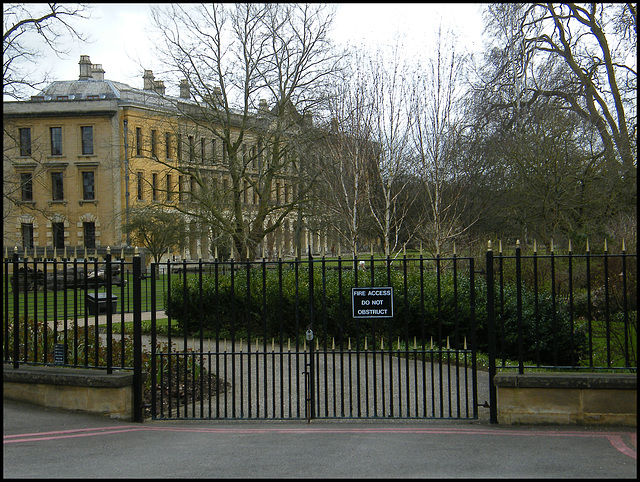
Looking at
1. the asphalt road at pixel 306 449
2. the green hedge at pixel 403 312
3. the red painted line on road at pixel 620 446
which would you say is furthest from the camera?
the green hedge at pixel 403 312

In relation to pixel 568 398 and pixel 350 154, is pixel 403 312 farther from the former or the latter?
pixel 350 154

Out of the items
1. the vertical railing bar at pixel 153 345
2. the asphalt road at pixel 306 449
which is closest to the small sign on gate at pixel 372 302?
the asphalt road at pixel 306 449

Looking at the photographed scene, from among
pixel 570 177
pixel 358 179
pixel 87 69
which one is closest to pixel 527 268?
pixel 570 177

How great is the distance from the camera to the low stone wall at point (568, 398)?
715cm

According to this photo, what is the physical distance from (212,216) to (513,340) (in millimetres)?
21287

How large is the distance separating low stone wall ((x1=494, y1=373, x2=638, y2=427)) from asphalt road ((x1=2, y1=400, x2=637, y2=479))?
143 mm

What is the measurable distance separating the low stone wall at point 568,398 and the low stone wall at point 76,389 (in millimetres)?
4698

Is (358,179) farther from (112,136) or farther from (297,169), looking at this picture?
(112,136)

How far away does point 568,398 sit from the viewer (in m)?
7.30

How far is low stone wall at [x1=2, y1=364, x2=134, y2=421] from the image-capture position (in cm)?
800

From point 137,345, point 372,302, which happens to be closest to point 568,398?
point 372,302

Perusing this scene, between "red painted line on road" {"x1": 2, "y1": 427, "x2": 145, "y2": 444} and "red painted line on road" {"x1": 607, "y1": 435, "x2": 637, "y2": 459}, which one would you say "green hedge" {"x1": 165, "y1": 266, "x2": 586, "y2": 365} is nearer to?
"red painted line on road" {"x1": 2, "y1": 427, "x2": 145, "y2": 444}

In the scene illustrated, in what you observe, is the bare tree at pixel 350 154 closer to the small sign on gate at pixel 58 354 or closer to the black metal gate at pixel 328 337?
the black metal gate at pixel 328 337

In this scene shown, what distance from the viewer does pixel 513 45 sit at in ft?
91.7
